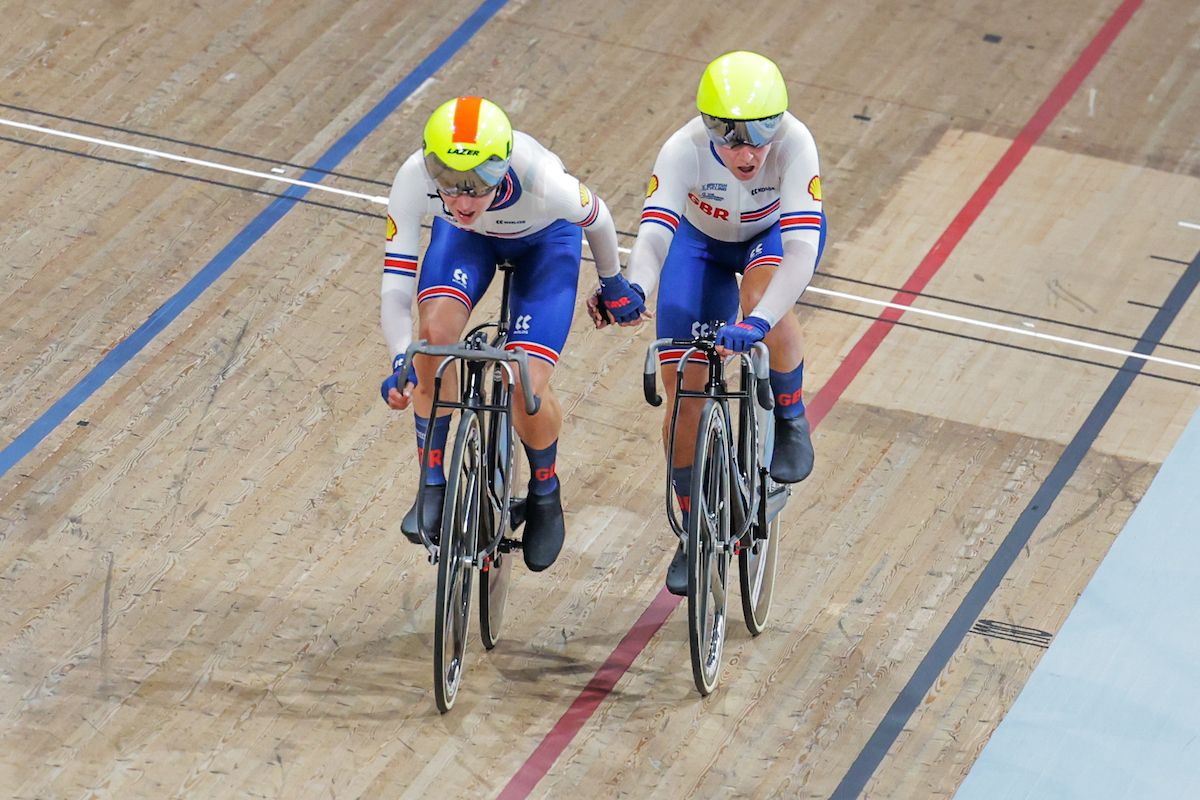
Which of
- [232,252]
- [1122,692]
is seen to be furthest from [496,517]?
[232,252]

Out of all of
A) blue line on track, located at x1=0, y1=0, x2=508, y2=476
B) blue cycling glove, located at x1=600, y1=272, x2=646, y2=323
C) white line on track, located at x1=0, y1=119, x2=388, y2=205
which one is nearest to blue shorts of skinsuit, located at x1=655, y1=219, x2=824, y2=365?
blue cycling glove, located at x1=600, y1=272, x2=646, y2=323

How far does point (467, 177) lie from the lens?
Result: 4395 millimetres

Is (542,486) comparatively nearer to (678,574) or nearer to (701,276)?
(678,574)

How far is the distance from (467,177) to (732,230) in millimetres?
842

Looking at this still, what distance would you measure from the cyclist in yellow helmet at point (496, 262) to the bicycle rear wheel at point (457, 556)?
0.30 feet

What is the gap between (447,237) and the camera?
15.9 feet

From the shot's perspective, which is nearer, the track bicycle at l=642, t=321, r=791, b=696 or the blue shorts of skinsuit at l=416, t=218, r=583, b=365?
the track bicycle at l=642, t=321, r=791, b=696

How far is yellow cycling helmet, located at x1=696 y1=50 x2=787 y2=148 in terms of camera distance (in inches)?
176

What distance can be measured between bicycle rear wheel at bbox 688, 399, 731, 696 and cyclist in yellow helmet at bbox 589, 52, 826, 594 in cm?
17

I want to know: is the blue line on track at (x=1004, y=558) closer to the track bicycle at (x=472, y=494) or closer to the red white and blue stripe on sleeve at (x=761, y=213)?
the track bicycle at (x=472, y=494)

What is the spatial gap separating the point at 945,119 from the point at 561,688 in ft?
11.5

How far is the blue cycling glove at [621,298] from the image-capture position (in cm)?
461

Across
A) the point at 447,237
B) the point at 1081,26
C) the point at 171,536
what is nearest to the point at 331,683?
the point at 171,536

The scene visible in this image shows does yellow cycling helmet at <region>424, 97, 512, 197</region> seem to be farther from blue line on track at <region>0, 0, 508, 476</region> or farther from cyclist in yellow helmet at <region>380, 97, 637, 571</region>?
blue line on track at <region>0, 0, 508, 476</region>
